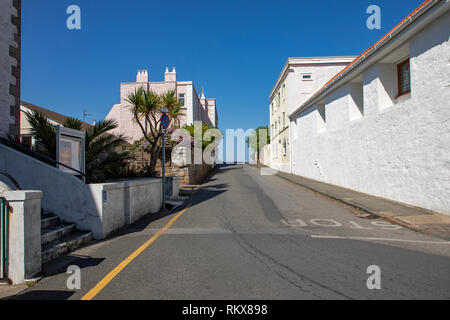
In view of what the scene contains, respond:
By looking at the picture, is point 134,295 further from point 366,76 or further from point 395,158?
point 366,76

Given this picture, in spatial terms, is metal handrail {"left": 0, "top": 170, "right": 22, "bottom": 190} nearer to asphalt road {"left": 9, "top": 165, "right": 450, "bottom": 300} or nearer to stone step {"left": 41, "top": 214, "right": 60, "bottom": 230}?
stone step {"left": 41, "top": 214, "right": 60, "bottom": 230}

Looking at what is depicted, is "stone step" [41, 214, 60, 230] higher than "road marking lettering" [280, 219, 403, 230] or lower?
higher

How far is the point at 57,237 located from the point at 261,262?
369 centimetres

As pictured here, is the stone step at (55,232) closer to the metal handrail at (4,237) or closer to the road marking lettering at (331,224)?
the metal handrail at (4,237)

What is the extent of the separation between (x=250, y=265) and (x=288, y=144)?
25.0 metres

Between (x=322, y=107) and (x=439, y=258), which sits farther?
(x=322, y=107)

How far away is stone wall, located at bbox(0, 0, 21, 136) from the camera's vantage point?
7.76 m

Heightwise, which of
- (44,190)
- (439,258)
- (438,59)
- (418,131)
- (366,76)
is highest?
(366,76)

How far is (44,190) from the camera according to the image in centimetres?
602

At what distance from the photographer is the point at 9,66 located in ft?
26.3

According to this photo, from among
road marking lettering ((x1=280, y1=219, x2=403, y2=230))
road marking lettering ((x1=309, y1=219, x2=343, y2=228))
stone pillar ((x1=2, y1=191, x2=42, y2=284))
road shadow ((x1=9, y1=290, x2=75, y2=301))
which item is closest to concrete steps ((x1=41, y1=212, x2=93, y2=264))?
stone pillar ((x1=2, y1=191, x2=42, y2=284))

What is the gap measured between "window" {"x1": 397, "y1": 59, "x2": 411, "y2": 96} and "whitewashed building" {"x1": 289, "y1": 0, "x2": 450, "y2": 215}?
0.12 feet

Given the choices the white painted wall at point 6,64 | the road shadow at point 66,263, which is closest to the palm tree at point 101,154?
the white painted wall at point 6,64

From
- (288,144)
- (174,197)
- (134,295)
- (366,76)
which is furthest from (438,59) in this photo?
(288,144)
